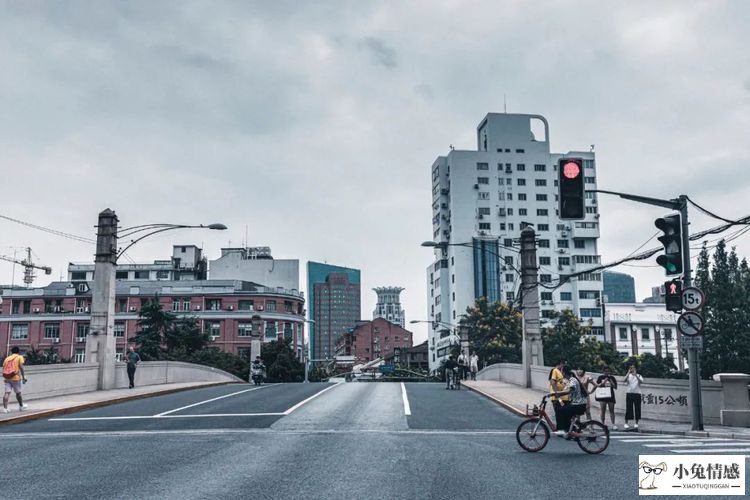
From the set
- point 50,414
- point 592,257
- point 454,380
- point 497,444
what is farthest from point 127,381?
point 592,257

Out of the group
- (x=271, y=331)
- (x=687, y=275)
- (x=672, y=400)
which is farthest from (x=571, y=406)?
(x=271, y=331)

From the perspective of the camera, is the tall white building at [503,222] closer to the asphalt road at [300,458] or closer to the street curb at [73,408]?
the street curb at [73,408]

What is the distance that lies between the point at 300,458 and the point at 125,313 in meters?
95.4

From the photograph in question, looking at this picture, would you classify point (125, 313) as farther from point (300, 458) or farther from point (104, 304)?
point (300, 458)

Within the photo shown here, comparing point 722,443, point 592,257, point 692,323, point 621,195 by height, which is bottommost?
point 722,443

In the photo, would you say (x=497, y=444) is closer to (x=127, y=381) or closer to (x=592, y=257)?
(x=127, y=381)

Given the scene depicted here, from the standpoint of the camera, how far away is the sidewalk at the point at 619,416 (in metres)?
17.5

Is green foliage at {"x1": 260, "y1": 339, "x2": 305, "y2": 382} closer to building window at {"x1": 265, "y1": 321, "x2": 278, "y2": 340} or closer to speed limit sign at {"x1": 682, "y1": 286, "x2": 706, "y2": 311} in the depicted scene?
building window at {"x1": 265, "y1": 321, "x2": 278, "y2": 340}

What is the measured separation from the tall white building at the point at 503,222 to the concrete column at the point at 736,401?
91.6 metres

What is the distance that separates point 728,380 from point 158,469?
1555cm

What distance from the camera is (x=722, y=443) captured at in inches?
627

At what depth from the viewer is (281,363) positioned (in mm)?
76812

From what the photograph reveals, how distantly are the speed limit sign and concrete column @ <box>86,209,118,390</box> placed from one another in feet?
70.6

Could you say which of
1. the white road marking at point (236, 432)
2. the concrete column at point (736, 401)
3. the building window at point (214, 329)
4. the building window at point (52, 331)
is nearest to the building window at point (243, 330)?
the building window at point (214, 329)
